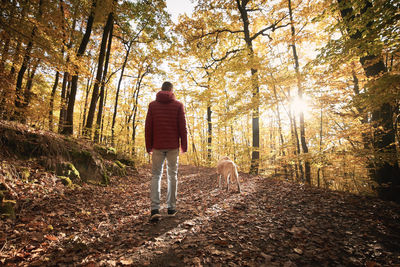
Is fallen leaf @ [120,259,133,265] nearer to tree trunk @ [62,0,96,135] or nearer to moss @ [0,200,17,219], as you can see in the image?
moss @ [0,200,17,219]

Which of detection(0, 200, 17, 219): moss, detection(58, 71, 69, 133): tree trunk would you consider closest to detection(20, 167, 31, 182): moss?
detection(0, 200, 17, 219): moss

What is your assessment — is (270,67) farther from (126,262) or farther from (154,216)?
(126,262)

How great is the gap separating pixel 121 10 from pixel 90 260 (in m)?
11.6

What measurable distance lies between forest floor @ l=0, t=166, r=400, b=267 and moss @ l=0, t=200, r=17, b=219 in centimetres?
14

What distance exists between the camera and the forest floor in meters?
2.12

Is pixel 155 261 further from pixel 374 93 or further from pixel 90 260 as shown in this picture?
A: pixel 374 93

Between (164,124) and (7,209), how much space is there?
3.09 m

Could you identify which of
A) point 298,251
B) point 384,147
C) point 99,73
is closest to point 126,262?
point 298,251

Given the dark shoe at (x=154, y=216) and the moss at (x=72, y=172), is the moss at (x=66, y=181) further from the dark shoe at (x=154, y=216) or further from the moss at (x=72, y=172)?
the dark shoe at (x=154, y=216)

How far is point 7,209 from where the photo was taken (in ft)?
9.30

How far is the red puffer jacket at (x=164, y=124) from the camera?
11.4ft

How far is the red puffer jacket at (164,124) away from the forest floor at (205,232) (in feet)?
5.23

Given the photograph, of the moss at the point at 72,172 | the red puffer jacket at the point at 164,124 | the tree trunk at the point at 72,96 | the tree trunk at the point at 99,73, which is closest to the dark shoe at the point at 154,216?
the red puffer jacket at the point at 164,124

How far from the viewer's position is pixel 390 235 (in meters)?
2.56
